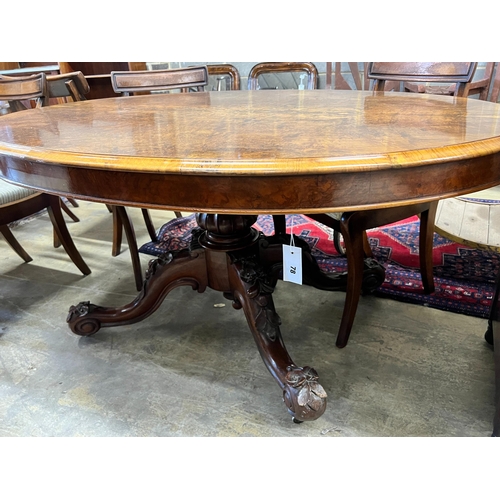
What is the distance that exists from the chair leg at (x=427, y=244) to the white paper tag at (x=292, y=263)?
0.58 meters

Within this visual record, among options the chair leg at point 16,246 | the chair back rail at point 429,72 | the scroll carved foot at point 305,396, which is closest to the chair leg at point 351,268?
the scroll carved foot at point 305,396

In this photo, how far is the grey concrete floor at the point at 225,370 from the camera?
41.1 inches

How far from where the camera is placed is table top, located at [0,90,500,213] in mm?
596

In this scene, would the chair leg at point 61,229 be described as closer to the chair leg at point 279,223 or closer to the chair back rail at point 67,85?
the chair back rail at point 67,85

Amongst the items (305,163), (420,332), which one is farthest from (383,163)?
(420,332)

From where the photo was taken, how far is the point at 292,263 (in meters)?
1.08

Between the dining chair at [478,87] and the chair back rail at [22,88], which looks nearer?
the chair back rail at [22,88]

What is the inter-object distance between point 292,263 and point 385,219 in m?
0.30

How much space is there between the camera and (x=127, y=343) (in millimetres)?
1364

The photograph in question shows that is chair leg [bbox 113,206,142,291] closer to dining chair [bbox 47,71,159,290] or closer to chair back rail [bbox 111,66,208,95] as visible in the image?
dining chair [bbox 47,71,159,290]

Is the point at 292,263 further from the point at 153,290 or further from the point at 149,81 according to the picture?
the point at 149,81

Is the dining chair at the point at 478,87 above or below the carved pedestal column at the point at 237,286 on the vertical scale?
above

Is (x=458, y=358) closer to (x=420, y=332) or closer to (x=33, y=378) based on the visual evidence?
(x=420, y=332)

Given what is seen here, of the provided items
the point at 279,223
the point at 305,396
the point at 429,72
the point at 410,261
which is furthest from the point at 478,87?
the point at 305,396
